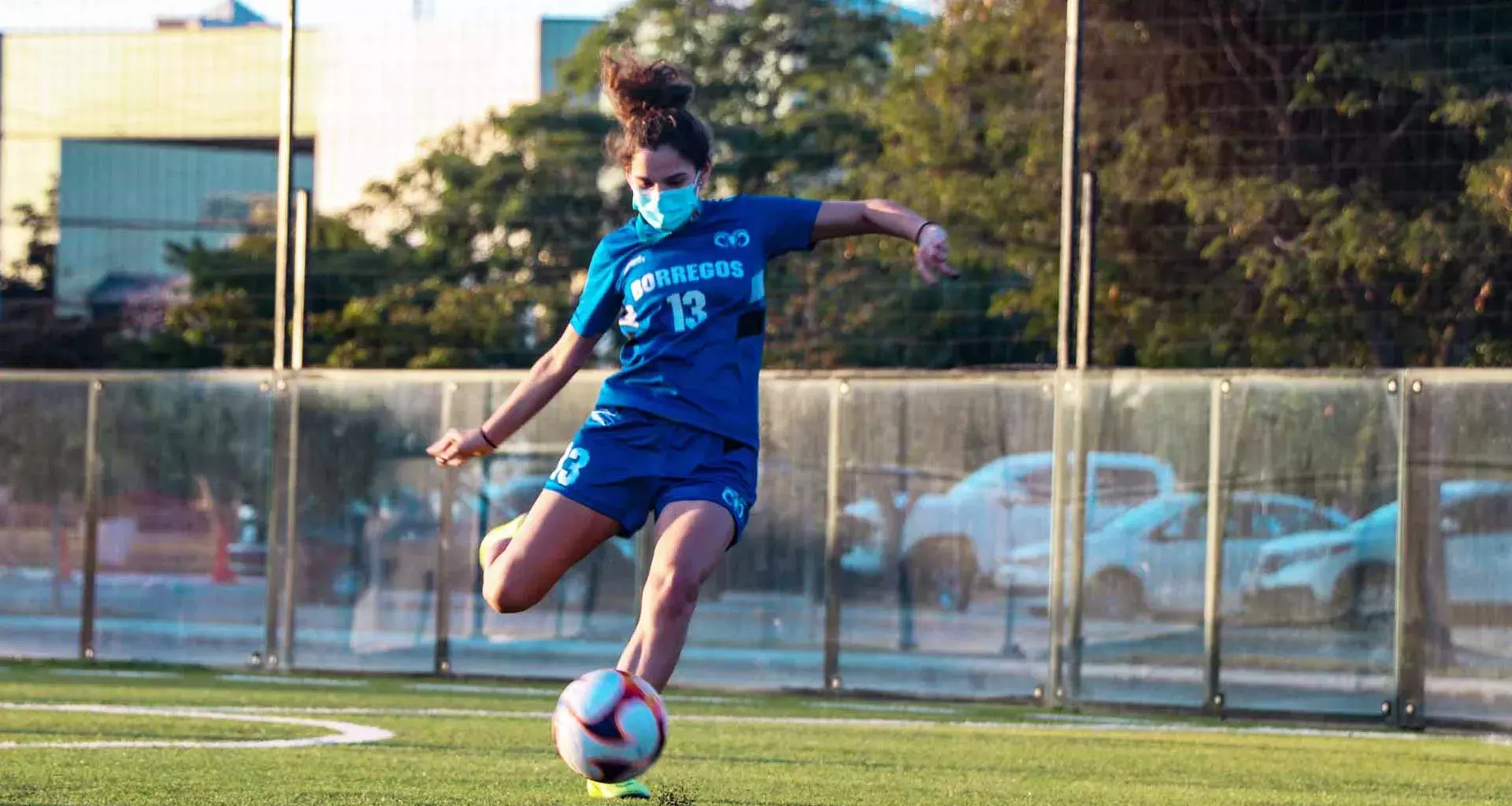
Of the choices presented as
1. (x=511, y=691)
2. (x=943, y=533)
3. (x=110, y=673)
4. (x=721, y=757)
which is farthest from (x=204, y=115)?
(x=721, y=757)

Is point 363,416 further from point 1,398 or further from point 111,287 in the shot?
point 111,287

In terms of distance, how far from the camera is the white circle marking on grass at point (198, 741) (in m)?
7.78

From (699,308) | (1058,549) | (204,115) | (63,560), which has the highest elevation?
(204,115)

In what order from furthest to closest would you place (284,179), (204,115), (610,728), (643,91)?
(204,115) → (284,179) → (643,91) → (610,728)

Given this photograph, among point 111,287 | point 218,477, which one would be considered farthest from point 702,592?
point 111,287

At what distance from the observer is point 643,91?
592 centimetres

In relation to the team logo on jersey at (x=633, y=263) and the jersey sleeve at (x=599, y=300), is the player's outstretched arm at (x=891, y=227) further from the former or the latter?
the jersey sleeve at (x=599, y=300)

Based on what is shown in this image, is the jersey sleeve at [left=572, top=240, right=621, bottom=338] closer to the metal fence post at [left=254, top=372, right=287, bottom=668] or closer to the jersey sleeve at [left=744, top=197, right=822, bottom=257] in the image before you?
the jersey sleeve at [left=744, top=197, right=822, bottom=257]

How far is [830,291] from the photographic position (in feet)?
66.7

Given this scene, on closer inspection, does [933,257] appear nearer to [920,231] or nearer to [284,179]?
[920,231]

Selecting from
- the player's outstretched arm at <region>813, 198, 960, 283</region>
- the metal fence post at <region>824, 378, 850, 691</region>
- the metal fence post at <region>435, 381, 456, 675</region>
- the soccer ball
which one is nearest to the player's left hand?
the player's outstretched arm at <region>813, 198, 960, 283</region>

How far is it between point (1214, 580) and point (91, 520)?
713 cm

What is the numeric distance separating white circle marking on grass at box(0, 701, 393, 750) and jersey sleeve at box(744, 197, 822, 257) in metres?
3.14

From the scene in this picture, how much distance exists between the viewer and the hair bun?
592cm
